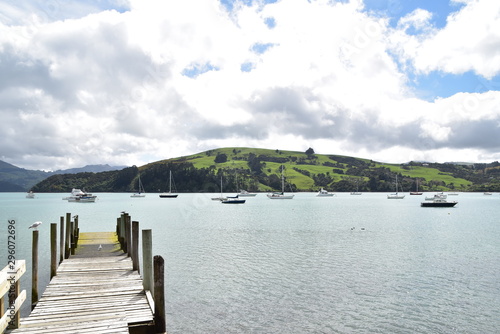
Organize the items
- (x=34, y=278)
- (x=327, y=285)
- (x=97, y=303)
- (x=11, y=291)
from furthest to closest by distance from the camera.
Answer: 1. (x=327, y=285)
2. (x=34, y=278)
3. (x=97, y=303)
4. (x=11, y=291)

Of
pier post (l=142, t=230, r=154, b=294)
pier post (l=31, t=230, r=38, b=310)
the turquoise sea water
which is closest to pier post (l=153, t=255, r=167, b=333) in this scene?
pier post (l=142, t=230, r=154, b=294)

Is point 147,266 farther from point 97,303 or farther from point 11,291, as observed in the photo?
point 11,291

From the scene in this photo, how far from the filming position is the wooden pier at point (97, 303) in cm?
1144

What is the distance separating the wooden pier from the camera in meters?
11.4

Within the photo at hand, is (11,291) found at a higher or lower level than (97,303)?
higher

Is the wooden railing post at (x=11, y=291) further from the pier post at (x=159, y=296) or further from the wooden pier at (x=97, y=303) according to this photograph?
the pier post at (x=159, y=296)

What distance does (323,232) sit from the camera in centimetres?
5675

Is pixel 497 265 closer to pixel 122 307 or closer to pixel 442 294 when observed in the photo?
pixel 442 294

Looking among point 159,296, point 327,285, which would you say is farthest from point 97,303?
point 327,285

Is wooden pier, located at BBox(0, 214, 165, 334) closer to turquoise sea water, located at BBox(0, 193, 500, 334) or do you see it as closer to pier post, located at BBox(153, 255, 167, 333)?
pier post, located at BBox(153, 255, 167, 333)

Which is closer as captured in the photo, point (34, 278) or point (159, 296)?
point (159, 296)

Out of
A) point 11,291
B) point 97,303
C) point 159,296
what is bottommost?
point 97,303

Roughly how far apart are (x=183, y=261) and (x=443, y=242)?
34.0 metres

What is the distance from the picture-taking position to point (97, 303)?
13.8 meters
